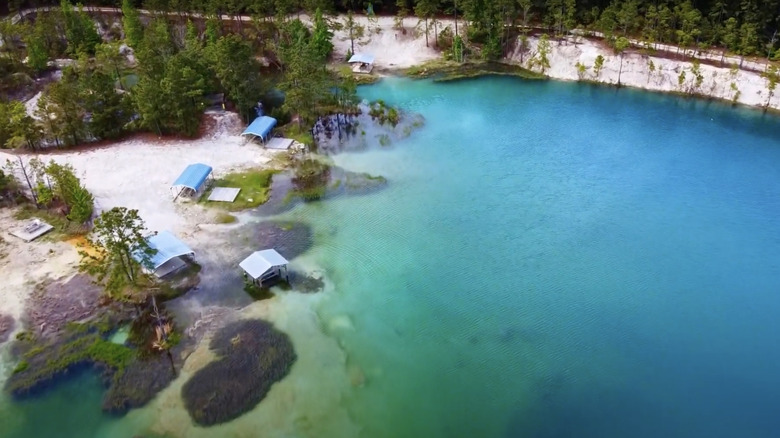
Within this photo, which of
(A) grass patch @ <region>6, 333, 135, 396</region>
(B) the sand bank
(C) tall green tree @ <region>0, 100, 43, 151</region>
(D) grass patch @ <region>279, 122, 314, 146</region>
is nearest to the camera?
(A) grass patch @ <region>6, 333, 135, 396</region>

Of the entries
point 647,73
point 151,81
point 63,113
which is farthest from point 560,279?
point 63,113

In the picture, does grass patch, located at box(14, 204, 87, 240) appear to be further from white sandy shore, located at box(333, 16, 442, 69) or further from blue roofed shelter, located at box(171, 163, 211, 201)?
white sandy shore, located at box(333, 16, 442, 69)

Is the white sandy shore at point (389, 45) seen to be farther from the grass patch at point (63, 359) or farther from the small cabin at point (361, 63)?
the grass patch at point (63, 359)

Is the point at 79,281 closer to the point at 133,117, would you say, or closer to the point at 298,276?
A: the point at 298,276

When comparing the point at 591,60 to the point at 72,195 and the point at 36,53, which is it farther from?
the point at 36,53

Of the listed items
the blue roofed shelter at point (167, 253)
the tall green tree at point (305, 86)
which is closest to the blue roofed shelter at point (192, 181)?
the blue roofed shelter at point (167, 253)

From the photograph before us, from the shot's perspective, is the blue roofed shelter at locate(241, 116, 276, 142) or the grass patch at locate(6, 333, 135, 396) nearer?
the grass patch at locate(6, 333, 135, 396)

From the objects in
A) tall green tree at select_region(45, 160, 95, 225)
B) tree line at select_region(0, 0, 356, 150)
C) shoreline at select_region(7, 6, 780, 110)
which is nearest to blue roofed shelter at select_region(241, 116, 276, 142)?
tree line at select_region(0, 0, 356, 150)
